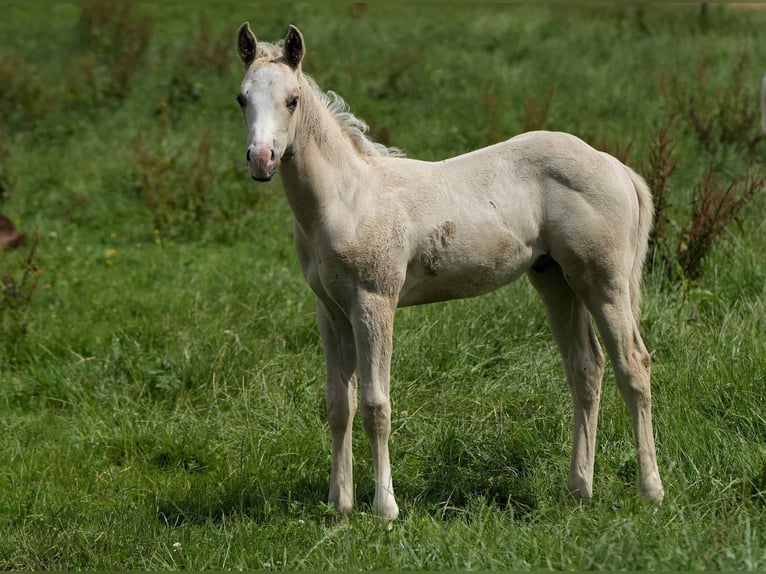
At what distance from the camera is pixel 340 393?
476 cm

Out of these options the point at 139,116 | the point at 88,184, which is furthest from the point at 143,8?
the point at 88,184

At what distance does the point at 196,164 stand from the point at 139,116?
2.86 m

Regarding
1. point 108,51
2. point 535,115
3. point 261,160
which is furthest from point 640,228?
point 108,51

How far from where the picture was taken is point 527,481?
4.89 meters

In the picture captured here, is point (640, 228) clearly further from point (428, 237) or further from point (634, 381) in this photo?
point (428, 237)

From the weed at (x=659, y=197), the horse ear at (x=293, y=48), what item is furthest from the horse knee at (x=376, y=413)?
the weed at (x=659, y=197)

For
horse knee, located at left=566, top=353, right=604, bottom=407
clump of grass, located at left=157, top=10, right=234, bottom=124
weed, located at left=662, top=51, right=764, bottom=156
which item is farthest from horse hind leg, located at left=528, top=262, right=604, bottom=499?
clump of grass, located at left=157, top=10, right=234, bottom=124

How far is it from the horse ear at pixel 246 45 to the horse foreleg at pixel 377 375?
1175mm

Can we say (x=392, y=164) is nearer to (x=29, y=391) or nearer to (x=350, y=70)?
(x=29, y=391)

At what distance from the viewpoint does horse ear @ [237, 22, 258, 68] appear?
4340mm

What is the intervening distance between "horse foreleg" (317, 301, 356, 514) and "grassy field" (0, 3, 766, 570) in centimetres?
18

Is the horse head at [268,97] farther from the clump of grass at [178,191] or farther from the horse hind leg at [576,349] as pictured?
the clump of grass at [178,191]

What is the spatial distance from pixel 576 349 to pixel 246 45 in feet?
7.37

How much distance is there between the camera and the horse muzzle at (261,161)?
156 inches
